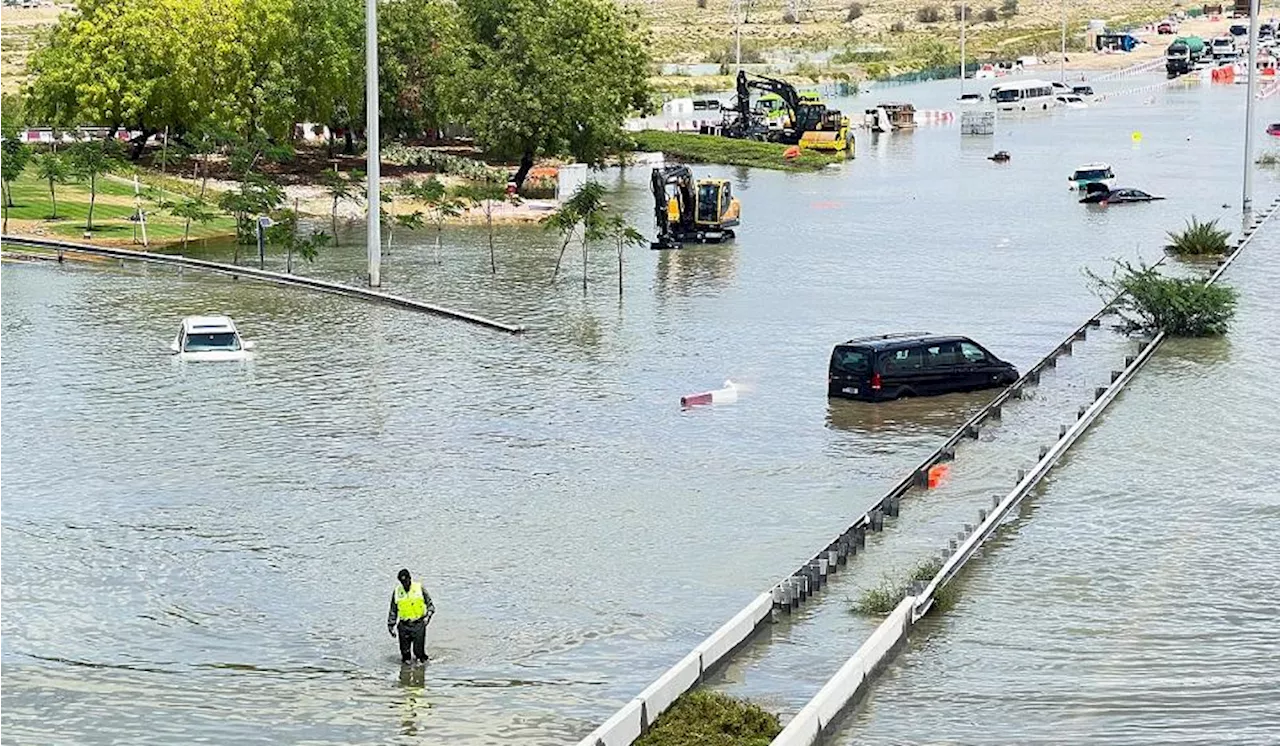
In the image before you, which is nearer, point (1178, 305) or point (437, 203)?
point (1178, 305)

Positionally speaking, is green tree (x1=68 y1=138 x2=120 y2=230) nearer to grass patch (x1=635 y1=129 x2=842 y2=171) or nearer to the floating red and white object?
the floating red and white object

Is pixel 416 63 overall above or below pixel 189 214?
above

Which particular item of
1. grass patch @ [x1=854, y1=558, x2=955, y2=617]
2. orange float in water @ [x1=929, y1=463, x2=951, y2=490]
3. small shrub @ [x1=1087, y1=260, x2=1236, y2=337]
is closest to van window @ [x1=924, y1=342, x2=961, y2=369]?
orange float in water @ [x1=929, y1=463, x2=951, y2=490]

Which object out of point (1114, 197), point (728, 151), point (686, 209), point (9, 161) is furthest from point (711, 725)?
point (728, 151)

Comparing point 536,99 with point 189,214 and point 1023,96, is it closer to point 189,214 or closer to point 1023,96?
point 189,214

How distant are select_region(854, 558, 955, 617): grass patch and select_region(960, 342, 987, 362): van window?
1449 cm

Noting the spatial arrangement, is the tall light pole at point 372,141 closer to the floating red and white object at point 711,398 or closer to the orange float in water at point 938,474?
the floating red and white object at point 711,398

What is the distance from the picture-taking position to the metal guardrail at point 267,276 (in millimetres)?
54750

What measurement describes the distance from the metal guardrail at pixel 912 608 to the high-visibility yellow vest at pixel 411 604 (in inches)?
194

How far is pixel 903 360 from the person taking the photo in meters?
42.9

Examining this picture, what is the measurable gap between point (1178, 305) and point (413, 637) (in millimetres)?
29851

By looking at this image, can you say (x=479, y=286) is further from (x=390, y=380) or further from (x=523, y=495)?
(x=523, y=495)

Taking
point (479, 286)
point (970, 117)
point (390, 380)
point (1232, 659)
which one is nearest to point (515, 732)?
point (1232, 659)

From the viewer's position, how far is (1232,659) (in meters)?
26.1
